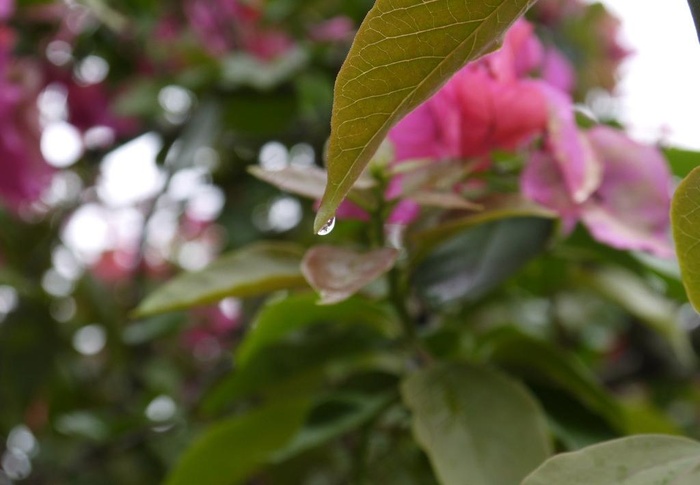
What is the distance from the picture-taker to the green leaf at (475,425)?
14.8 inches

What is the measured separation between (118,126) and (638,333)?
2.49 ft

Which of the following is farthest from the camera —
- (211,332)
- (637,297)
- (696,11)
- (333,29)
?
(211,332)

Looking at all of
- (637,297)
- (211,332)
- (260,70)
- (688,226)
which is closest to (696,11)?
(688,226)

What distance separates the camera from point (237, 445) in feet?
1.74

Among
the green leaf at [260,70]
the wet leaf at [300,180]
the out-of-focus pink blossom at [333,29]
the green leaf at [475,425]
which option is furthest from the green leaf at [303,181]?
the out-of-focus pink blossom at [333,29]

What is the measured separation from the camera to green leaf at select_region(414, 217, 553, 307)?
0.50 metres

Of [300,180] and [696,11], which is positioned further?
[300,180]

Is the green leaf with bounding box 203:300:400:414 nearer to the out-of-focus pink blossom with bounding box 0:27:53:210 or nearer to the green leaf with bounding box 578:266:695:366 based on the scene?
the green leaf with bounding box 578:266:695:366

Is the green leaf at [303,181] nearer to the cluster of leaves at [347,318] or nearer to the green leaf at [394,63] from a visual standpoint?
the cluster of leaves at [347,318]

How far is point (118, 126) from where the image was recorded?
3.84 ft

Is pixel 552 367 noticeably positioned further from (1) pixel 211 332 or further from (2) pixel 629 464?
(1) pixel 211 332

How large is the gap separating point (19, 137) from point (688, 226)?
2.57 feet

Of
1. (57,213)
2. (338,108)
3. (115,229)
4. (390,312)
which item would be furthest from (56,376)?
(338,108)

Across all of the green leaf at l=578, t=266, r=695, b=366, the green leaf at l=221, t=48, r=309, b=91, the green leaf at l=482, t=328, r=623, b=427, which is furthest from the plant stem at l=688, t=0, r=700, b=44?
the green leaf at l=221, t=48, r=309, b=91
